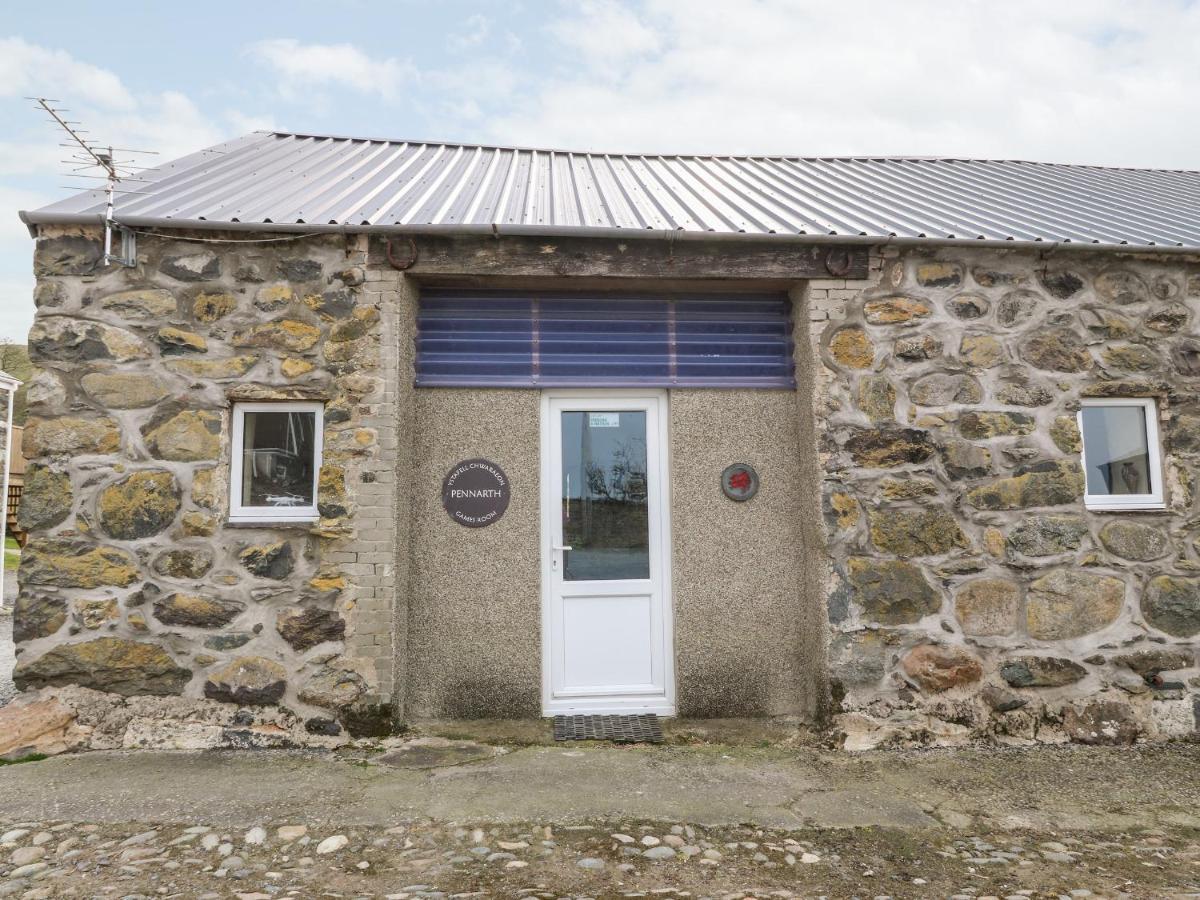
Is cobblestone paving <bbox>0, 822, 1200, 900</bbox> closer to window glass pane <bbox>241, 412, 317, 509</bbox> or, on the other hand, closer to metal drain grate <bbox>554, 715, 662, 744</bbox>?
metal drain grate <bbox>554, 715, 662, 744</bbox>

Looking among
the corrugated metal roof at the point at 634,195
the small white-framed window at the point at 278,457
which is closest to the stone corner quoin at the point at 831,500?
the small white-framed window at the point at 278,457

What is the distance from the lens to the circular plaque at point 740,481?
4848mm

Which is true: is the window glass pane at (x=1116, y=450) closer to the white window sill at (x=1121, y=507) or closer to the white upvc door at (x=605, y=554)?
the white window sill at (x=1121, y=507)

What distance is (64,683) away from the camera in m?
4.16

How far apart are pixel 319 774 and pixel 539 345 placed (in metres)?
2.71

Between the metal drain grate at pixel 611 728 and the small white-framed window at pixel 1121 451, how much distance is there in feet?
9.95

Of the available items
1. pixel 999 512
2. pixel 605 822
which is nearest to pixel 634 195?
pixel 999 512

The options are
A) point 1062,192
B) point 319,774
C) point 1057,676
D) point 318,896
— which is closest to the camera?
point 318,896

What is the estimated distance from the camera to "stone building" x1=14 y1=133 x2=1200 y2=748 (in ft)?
14.0

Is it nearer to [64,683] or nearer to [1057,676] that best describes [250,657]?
[64,683]

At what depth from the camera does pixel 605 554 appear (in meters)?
4.89

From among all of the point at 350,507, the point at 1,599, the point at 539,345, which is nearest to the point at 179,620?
the point at 350,507

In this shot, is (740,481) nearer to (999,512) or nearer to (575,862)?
(999,512)

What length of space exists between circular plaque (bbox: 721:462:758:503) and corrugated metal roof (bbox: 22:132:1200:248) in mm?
1449
